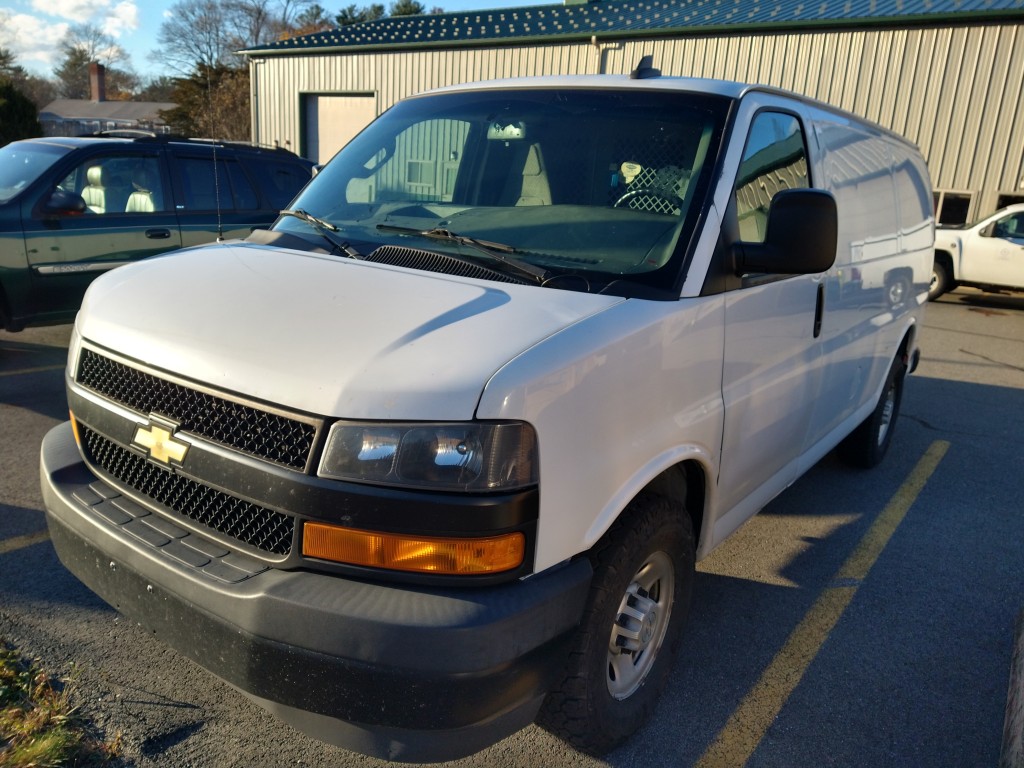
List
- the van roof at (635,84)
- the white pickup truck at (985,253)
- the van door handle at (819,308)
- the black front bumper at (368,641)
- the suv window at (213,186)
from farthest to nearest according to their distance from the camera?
the white pickup truck at (985,253)
the suv window at (213,186)
the van door handle at (819,308)
the van roof at (635,84)
the black front bumper at (368,641)

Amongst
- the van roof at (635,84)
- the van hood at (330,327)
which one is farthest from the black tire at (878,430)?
the van hood at (330,327)

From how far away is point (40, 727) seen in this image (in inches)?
106

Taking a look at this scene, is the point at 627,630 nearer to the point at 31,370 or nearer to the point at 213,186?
the point at 31,370

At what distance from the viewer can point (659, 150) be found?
10.2 ft

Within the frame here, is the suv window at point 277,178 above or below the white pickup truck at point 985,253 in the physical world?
above

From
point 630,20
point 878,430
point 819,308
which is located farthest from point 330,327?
point 630,20

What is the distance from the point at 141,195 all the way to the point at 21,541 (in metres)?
4.43

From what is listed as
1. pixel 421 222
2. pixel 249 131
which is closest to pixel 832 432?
pixel 421 222

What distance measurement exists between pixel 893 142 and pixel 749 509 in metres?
3.16

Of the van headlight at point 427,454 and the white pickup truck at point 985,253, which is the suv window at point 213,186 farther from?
the white pickup truck at point 985,253

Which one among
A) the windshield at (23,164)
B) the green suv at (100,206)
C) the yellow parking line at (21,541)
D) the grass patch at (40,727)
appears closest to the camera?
the grass patch at (40,727)

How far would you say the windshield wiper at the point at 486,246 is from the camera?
2710 mm

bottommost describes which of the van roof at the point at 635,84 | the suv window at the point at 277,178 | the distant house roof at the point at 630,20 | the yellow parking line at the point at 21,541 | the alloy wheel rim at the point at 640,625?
the yellow parking line at the point at 21,541

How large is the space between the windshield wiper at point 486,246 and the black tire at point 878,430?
3595mm
